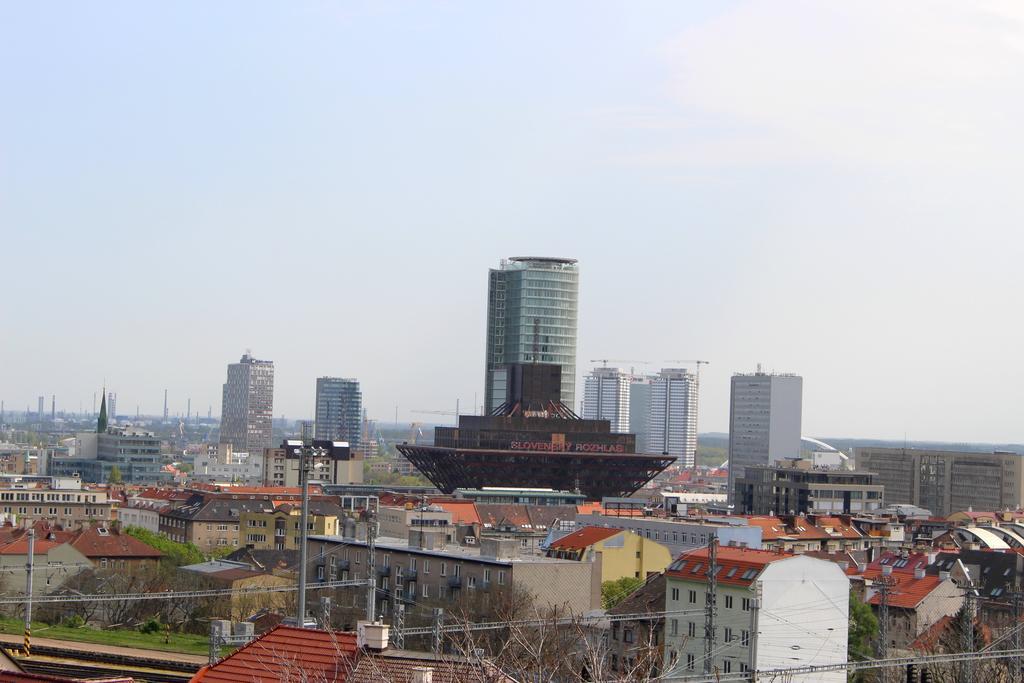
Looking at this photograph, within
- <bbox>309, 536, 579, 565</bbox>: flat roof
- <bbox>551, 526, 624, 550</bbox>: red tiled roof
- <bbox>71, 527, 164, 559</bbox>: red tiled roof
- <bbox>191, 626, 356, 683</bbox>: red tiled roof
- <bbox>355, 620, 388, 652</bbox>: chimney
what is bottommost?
<bbox>71, 527, 164, 559</bbox>: red tiled roof

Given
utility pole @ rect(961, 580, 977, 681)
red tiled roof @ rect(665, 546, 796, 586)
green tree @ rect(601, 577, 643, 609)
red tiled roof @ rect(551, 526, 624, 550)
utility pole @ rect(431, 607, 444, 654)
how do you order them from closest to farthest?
utility pole @ rect(431, 607, 444, 654) < utility pole @ rect(961, 580, 977, 681) < red tiled roof @ rect(665, 546, 796, 586) < green tree @ rect(601, 577, 643, 609) < red tiled roof @ rect(551, 526, 624, 550)

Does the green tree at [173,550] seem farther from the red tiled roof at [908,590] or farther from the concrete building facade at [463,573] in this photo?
the red tiled roof at [908,590]

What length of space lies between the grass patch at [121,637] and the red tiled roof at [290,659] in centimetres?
3596

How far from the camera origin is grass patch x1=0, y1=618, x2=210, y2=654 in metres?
63.3

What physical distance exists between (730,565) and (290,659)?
44.0m

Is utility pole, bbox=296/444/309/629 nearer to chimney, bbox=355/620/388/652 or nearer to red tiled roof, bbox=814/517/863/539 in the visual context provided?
chimney, bbox=355/620/388/652

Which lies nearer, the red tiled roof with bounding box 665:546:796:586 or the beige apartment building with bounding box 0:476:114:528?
the red tiled roof with bounding box 665:546:796:586

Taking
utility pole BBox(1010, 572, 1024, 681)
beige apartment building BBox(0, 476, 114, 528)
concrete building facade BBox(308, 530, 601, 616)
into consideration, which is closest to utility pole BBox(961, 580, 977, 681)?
utility pole BBox(1010, 572, 1024, 681)

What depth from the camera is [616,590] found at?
262 ft

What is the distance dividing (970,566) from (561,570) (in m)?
26.2

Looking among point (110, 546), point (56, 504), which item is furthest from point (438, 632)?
point (56, 504)

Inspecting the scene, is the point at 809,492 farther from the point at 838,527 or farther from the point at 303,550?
the point at 303,550

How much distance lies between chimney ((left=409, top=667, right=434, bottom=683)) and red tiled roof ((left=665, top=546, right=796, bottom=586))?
41925 mm

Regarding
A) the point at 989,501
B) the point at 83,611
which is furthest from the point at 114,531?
the point at 989,501
